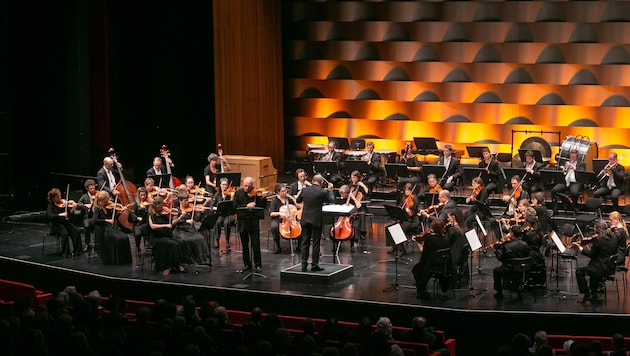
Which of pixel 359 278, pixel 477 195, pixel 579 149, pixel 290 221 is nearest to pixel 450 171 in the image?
pixel 477 195

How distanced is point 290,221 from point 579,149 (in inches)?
235

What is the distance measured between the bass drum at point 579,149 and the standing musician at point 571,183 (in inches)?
7.2

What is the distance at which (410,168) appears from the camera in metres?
18.8

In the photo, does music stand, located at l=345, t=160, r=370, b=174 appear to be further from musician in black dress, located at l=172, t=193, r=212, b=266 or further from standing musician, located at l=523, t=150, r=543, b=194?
musician in black dress, located at l=172, t=193, r=212, b=266

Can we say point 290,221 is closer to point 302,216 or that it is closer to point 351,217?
Result: point 351,217

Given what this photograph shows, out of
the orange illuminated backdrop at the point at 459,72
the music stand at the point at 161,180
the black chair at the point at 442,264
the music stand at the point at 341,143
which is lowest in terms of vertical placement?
the black chair at the point at 442,264

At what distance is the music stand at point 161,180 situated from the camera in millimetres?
16567

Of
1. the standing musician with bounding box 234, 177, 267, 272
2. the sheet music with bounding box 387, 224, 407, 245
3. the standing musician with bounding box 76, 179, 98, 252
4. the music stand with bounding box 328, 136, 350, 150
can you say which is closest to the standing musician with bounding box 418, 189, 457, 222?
the sheet music with bounding box 387, 224, 407, 245

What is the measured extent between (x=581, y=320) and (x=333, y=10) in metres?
Result: 11.9

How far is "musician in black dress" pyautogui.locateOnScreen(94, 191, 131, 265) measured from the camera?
1553 cm

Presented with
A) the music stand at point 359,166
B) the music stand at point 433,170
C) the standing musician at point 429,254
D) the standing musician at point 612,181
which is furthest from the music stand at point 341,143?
the standing musician at point 429,254

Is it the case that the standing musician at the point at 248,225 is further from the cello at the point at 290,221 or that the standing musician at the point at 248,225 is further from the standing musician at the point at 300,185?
the standing musician at the point at 300,185

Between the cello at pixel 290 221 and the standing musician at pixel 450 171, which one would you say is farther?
the standing musician at pixel 450 171

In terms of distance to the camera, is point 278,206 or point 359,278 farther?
point 278,206
